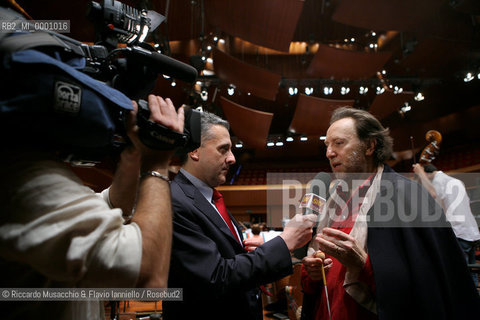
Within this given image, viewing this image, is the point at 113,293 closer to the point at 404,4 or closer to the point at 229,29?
the point at 229,29

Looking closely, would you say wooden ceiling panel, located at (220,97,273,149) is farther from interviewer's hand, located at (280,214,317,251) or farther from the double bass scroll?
interviewer's hand, located at (280,214,317,251)

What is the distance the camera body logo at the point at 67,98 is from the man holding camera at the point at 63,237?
132 mm

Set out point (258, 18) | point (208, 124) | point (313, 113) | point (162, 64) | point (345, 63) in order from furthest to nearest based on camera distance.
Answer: point (313, 113) → point (345, 63) → point (258, 18) → point (208, 124) → point (162, 64)

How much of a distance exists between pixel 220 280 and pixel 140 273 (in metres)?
0.70

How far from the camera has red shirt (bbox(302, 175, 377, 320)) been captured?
1275 mm

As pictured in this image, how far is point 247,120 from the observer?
10008 millimetres

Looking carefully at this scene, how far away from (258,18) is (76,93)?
6563 millimetres

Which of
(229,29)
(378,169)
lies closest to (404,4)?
(229,29)

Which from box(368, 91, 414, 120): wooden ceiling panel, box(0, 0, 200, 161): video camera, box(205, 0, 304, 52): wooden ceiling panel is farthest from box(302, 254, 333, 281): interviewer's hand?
box(368, 91, 414, 120): wooden ceiling panel

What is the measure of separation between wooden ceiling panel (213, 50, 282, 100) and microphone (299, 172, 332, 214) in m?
7.15

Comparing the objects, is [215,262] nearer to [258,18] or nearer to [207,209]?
[207,209]

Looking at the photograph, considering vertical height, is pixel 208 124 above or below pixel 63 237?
above

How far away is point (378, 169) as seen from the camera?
1.59m

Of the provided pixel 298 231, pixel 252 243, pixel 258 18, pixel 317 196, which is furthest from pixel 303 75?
pixel 298 231
